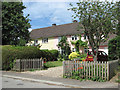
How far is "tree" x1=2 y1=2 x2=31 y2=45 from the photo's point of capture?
24.8 metres

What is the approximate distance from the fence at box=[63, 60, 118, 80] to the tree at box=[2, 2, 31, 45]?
14909mm

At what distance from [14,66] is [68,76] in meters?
5.87

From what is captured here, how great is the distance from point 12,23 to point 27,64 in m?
12.5

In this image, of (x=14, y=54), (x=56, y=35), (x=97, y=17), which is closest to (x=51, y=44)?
(x=56, y=35)

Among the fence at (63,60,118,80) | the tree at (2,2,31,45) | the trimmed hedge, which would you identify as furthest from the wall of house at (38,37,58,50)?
the fence at (63,60,118,80)

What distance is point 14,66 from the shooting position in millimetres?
14539

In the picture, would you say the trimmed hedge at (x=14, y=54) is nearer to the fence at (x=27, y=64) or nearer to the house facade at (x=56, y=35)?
the fence at (x=27, y=64)

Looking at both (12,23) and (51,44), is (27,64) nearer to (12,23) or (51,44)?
(12,23)

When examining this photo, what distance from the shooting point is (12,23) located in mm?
25047

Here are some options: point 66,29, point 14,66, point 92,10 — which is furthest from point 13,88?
point 66,29

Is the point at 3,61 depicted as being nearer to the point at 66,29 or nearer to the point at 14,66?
the point at 14,66

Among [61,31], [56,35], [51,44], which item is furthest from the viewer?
[51,44]

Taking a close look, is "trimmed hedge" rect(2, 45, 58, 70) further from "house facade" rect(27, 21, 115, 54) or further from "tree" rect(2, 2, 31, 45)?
"house facade" rect(27, 21, 115, 54)

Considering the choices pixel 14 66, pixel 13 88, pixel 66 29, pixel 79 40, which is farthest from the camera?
pixel 66 29
